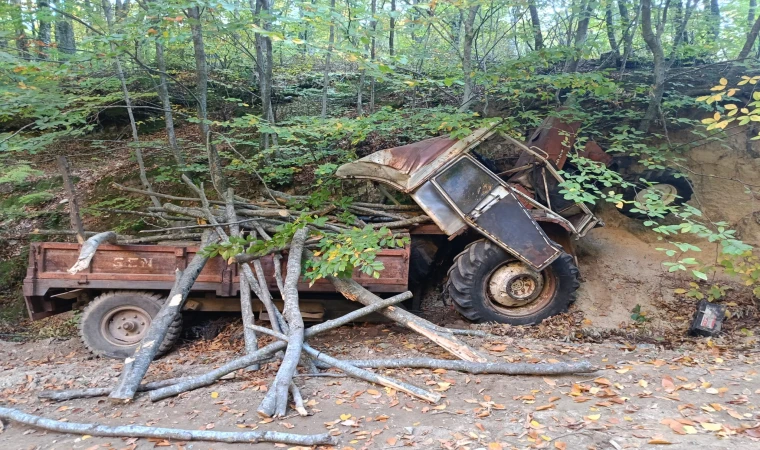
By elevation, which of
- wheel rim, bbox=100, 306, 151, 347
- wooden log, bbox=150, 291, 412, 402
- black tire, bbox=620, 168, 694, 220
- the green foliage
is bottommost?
wheel rim, bbox=100, 306, 151, 347

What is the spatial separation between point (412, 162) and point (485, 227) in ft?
3.79

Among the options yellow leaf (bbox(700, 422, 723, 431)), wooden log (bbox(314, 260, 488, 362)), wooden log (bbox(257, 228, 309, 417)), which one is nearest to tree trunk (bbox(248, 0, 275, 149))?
wooden log (bbox(257, 228, 309, 417))

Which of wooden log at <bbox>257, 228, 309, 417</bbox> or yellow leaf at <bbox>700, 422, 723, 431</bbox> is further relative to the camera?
wooden log at <bbox>257, 228, 309, 417</bbox>

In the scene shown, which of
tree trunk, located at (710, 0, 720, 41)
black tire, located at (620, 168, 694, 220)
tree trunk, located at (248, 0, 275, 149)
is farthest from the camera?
tree trunk, located at (710, 0, 720, 41)

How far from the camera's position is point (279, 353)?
174 inches

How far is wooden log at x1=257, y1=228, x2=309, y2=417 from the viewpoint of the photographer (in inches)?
134

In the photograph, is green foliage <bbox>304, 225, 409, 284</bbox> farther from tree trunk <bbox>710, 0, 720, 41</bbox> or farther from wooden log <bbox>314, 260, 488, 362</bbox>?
tree trunk <bbox>710, 0, 720, 41</bbox>

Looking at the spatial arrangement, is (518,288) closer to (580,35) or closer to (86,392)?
(86,392)

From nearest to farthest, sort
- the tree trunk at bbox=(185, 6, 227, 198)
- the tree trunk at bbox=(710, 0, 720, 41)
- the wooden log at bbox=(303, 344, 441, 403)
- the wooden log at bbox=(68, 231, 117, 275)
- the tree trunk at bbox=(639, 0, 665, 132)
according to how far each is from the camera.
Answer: the wooden log at bbox=(303, 344, 441, 403), the wooden log at bbox=(68, 231, 117, 275), the tree trunk at bbox=(639, 0, 665, 132), the tree trunk at bbox=(185, 6, 227, 198), the tree trunk at bbox=(710, 0, 720, 41)

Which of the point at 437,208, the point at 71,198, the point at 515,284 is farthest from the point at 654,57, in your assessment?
the point at 71,198

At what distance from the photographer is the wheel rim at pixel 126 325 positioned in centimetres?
543

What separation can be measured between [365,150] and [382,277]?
14.1ft

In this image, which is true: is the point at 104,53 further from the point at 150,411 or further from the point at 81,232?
the point at 150,411

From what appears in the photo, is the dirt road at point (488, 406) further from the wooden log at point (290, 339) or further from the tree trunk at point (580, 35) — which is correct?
the tree trunk at point (580, 35)
